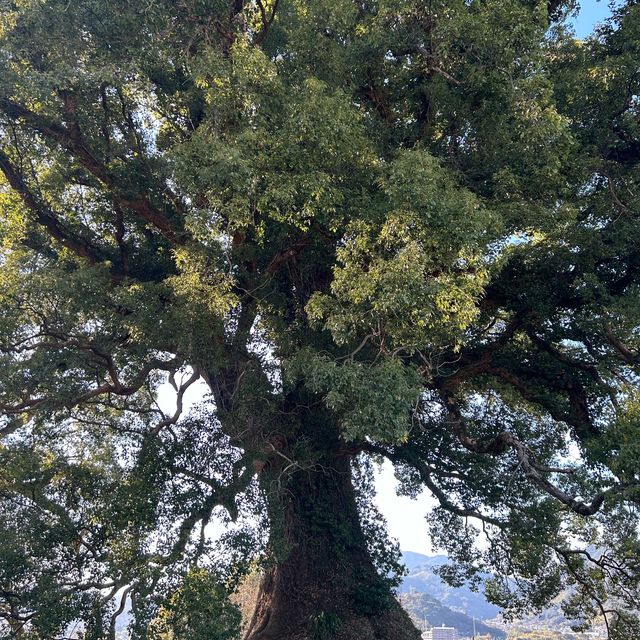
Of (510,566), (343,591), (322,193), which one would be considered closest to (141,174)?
(322,193)

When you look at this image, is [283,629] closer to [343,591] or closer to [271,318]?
[343,591]

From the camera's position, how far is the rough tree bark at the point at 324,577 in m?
9.67

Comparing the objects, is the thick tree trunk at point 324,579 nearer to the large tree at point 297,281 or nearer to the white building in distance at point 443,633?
the large tree at point 297,281

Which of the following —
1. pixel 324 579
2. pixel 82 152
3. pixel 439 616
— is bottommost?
pixel 324 579

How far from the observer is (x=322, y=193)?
6.65 meters

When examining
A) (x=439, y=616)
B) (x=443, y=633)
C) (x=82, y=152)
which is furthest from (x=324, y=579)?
(x=439, y=616)

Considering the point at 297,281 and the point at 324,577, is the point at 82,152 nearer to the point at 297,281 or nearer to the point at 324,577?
the point at 297,281

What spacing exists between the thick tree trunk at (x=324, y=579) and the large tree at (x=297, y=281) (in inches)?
2.3

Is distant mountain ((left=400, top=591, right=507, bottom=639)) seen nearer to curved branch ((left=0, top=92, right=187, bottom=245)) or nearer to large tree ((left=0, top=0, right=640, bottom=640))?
large tree ((left=0, top=0, right=640, bottom=640))

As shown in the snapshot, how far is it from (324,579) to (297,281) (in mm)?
5343

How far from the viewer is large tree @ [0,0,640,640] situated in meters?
6.66

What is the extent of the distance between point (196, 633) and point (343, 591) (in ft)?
12.7

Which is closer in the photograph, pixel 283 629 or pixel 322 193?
pixel 322 193

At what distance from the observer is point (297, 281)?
370 inches
